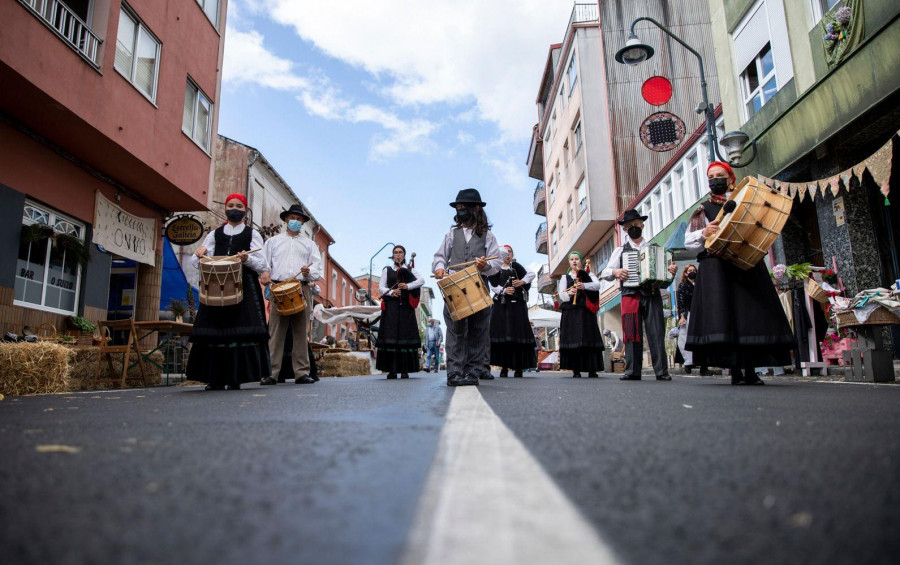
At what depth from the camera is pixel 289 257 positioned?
28.2ft

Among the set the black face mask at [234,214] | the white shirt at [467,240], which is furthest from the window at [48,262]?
the white shirt at [467,240]

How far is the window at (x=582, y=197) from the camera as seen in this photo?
2765 centimetres

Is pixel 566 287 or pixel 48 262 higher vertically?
pixel 48 262

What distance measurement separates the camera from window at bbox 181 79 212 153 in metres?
13.9

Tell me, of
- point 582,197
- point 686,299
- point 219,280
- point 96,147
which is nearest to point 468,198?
point 219,280

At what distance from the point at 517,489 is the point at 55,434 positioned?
81.4 inches

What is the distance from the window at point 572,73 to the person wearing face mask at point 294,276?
22.9 m

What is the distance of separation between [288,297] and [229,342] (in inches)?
48.9

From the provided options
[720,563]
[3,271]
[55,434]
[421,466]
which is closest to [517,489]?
[421,466]

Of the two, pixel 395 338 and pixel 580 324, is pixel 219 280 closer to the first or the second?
pixel 395 338

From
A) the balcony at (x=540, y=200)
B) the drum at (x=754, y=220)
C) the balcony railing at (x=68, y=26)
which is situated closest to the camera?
the drum at (x=754, y=220)

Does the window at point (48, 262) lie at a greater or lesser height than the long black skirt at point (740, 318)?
greater

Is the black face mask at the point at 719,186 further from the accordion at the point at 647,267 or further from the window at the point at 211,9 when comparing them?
the window at the point at 211,9

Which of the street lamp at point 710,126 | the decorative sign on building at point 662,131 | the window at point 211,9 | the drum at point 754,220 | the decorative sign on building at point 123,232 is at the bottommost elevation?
the drum at point 754,220
